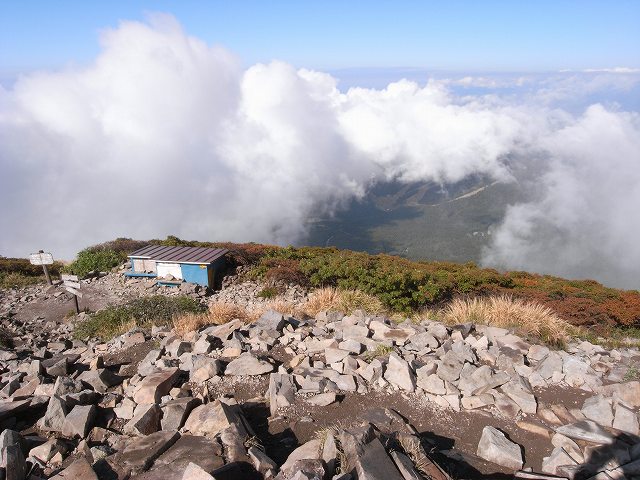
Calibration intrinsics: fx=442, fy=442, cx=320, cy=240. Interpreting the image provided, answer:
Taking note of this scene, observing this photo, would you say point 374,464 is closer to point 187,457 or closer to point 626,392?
point 187,457

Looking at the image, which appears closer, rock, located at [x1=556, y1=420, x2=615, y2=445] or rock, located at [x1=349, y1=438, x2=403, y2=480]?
rock, located at [x1=349, y1=438, x2=403, y2=480]

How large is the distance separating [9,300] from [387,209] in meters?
106

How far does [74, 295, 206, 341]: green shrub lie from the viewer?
33.8 ft

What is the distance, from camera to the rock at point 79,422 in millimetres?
5330

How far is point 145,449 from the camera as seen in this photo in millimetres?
4648

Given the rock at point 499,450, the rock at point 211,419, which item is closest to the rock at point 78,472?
the rock at point 211,419

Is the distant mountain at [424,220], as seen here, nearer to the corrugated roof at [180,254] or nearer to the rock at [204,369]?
the corrugated roof at [180,254]

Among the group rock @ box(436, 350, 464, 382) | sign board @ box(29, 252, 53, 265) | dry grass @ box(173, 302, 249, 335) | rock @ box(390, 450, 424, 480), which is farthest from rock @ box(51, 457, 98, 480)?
sign board @ box(29, 252, 53, 265)

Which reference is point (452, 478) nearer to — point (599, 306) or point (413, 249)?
point (599, 306)

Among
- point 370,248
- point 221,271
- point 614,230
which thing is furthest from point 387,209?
point 221,271

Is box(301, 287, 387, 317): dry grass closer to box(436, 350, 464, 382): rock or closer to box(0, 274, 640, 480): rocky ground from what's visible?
box(0, 274, 640, 480): rocky ground

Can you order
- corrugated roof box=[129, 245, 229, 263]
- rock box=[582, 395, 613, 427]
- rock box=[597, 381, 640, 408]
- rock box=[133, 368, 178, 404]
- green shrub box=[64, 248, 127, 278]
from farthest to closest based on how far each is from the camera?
green shrub box=[64, 248, 127, 278]
corrugated roof box=[129, 245, 229, 263]
rock box=[597, 381, 640, 408]
rock box=[133, 368, 178, 404]
rock box=[582, 395, 613, 427]

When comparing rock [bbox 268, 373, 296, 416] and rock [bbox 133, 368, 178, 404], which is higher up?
rock [bbox 133, 368, 178, 404]

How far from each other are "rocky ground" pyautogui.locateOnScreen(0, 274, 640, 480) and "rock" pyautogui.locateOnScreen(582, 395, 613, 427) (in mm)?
20
